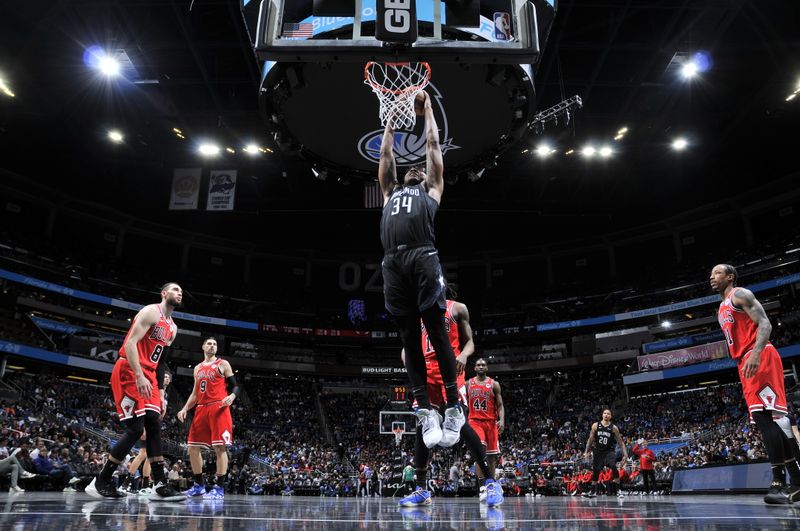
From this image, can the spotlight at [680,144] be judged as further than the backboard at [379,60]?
Yes

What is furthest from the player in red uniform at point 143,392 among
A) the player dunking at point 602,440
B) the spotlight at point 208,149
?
the spotlight at point 208,149

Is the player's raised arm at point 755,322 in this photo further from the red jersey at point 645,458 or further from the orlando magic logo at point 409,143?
the red jersey at point 645,458

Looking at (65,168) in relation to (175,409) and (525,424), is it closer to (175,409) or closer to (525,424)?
(175,409)

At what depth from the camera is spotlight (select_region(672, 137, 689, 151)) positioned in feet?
79.9

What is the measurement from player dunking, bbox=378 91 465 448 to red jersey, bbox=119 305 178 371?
3.02 meters

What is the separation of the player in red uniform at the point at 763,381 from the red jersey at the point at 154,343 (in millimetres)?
5462

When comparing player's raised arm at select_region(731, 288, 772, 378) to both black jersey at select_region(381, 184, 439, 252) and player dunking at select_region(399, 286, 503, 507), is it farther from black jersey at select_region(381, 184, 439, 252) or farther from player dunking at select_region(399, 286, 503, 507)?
black jersey at select_region(381, 184, 439, 252)

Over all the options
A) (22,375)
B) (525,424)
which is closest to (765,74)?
(525,424)

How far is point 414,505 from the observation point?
4828mm

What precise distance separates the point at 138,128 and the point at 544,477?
21409 mm

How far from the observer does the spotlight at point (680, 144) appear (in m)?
24.4

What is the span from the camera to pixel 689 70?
771 inches

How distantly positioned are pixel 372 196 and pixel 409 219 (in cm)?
1608

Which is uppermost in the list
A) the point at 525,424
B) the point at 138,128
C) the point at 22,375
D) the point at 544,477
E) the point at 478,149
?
the point at 138,128
